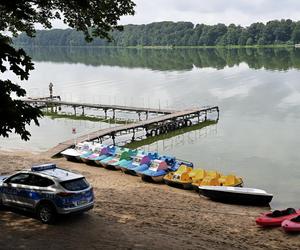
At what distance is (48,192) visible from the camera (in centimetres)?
1478

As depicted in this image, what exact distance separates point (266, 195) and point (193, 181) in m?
4.24

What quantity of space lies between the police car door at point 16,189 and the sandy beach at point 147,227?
0.57m

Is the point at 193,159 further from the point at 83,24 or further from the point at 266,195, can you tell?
the point at 83,24

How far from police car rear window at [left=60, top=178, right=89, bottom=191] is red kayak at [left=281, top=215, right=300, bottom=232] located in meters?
7.60

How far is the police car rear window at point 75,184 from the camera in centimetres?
1473

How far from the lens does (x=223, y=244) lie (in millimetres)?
14891

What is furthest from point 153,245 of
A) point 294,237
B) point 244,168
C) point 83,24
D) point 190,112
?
point 190,112

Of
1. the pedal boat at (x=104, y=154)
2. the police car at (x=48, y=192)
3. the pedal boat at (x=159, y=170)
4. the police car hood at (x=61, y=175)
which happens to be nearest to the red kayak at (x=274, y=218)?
the police car at (x=48, y=192)

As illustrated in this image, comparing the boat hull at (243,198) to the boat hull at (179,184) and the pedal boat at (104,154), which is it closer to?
the boat hull at (179,184)

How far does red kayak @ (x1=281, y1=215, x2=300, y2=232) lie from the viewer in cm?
1670

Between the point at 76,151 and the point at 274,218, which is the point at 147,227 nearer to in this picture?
the point at 274,218

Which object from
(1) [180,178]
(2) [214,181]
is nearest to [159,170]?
(1) [180,178]

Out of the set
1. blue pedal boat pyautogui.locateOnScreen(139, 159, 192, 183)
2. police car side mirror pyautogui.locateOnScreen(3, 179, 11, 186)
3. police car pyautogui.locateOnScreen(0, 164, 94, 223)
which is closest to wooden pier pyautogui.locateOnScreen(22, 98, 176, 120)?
blue pedal boat pyautogui.locateOnScreen(139, 159, 192, 183)

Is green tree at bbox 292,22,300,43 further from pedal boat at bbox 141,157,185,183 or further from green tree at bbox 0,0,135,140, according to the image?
green tree at bbox 0,0,135,140
